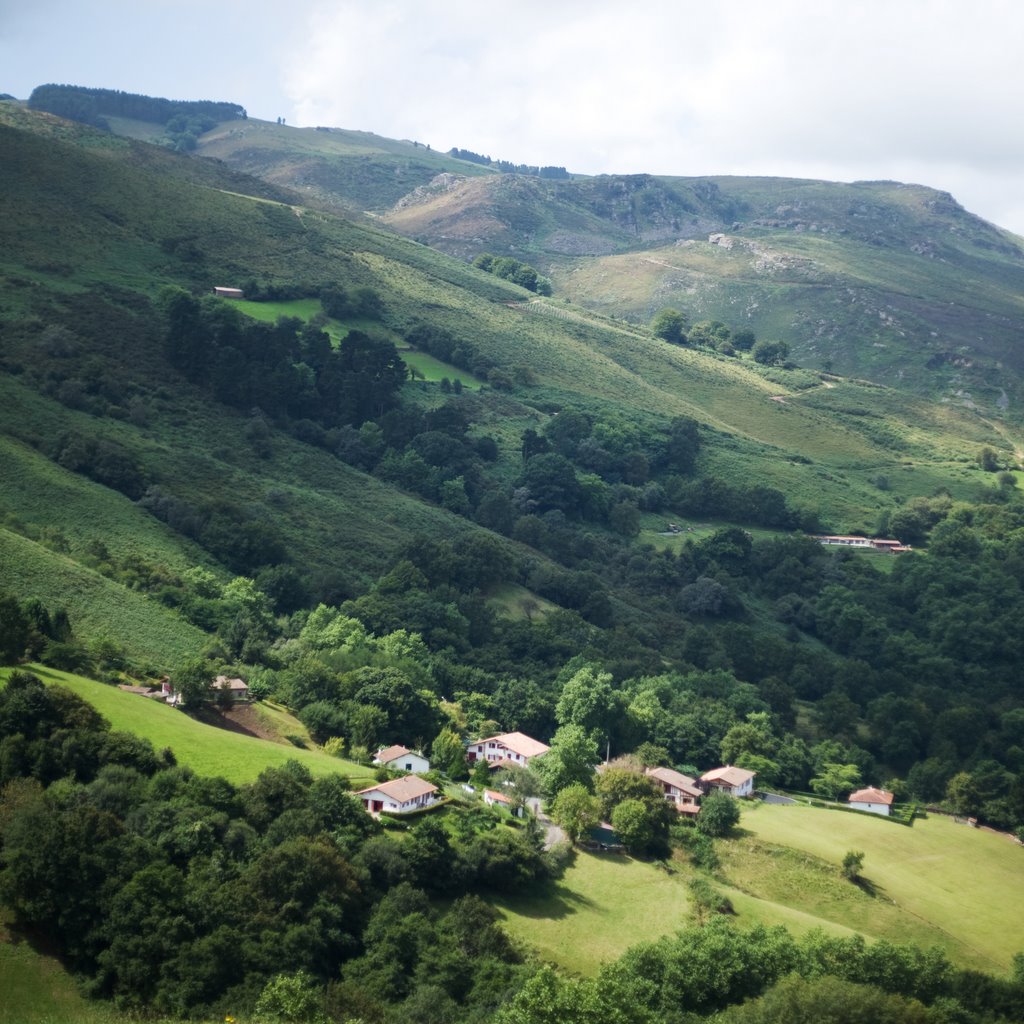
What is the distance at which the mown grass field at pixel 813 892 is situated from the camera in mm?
34125

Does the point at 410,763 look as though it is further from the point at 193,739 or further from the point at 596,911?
the point at 596,911

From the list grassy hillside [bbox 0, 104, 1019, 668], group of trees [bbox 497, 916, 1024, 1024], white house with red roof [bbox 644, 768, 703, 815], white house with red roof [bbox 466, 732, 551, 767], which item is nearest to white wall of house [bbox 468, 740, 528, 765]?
white house with red roof [bbox 466, 732, 551, 767]

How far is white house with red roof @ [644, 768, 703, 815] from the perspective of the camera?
151 feet

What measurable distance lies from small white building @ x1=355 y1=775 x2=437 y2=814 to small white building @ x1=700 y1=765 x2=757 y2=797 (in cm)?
1542

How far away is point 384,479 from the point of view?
7775 centimetres

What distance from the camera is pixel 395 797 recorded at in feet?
119

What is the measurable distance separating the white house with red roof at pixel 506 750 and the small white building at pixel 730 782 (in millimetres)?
6863

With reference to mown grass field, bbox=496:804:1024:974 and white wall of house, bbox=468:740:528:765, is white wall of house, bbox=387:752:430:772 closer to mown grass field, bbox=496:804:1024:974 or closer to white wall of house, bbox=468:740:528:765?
white wall of house, bbox=468:740:528:765

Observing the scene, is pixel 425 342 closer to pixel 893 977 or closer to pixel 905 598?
pixel 905 598

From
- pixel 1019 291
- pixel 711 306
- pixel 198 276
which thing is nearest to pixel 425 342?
pixel 198 276

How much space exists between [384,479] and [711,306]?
92.1 m

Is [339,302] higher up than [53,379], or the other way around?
[339,302]

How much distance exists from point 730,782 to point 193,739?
22641 millimetres

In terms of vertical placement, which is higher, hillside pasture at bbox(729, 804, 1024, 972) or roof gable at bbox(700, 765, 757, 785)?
roof gable at bbox(700, 765, 757, 785)
